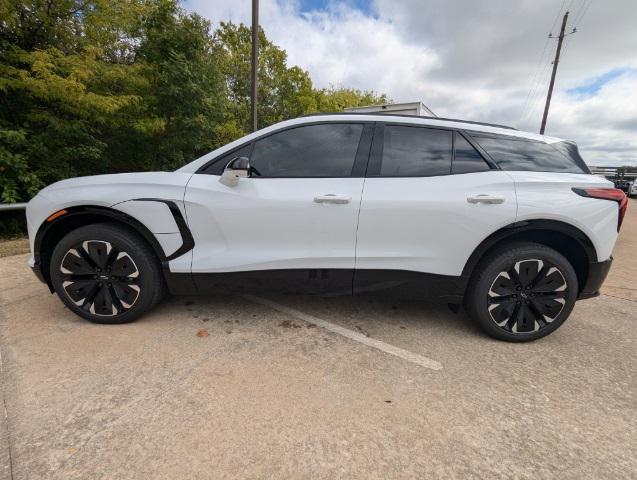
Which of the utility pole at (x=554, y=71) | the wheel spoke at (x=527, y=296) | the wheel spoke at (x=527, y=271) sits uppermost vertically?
the utility pole at (x=554, y=71)

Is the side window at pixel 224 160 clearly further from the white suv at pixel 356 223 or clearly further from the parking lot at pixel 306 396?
the parking lot at pixel 306 396

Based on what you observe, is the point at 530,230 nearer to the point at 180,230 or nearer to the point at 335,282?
the point at 335,282

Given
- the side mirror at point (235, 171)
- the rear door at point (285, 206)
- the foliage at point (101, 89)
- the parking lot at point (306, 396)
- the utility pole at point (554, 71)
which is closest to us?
the parking lot at point (306, 396)

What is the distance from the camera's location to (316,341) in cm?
245

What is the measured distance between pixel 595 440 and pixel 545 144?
2.02 meters

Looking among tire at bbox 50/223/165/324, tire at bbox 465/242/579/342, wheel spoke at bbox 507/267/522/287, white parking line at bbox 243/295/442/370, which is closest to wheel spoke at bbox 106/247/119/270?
tire at bbox 50/223/165/324

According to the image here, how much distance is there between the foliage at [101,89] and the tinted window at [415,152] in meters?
5.94

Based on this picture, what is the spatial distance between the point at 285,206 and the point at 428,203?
1024 mm

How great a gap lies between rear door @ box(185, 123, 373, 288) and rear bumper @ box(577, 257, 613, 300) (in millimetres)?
1804

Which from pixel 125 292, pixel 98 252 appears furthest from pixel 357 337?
pixel 98 252

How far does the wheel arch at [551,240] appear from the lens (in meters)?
2.38

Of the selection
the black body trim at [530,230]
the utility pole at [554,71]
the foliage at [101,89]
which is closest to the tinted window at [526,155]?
the black body trim at [530,230]

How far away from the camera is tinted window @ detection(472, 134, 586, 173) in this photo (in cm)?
246

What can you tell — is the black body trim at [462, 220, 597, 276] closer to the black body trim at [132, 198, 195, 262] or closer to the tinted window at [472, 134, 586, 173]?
the tinted window at [472, 134, 586, 173]
